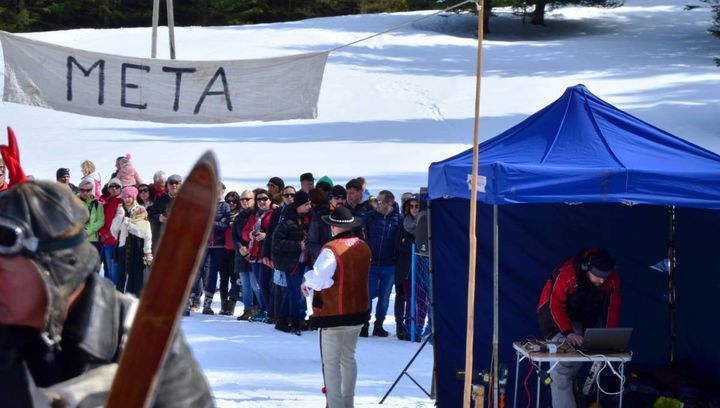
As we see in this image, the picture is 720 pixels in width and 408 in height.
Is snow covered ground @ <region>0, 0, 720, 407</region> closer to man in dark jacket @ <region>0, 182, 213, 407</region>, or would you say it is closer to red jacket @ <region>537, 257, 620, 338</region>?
red jacket @ <region>537, 257, 620, 338</region>

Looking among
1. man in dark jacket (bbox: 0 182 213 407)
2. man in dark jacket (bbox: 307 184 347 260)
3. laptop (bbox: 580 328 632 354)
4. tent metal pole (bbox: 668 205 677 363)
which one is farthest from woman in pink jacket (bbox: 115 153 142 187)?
man in dark jacket (bbox: 0 182 213 407)

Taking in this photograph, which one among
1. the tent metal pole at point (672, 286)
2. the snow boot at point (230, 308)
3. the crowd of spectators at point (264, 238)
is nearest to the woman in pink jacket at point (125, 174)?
the crowd of spectators at point (264, 238)

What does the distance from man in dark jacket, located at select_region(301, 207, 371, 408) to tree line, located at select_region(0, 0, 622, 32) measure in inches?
1524

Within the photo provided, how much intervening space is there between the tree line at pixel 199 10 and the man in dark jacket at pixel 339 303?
38.7 m

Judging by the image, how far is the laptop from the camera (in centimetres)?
828

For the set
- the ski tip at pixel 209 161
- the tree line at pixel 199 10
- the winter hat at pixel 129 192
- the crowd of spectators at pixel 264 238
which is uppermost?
the tree line at pixel 199 10

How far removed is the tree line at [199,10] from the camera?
4831cm

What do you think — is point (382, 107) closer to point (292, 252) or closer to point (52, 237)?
point (292, 252)

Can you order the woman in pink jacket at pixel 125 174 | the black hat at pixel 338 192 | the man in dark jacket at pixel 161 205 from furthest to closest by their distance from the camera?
the woman in pink jacket at pixel 125 174 < the man in dark jacket at pixel 161 205 < the black hat at pixel 338 192

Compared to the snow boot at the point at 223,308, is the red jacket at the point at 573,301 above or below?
above

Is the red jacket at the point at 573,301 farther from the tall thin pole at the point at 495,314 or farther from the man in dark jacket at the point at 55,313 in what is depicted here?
the man in dark jacket at the point at 55,313

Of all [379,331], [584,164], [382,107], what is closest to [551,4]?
[382,107]

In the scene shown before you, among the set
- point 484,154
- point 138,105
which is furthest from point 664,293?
point 138,105

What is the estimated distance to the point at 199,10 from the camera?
2093 inches
